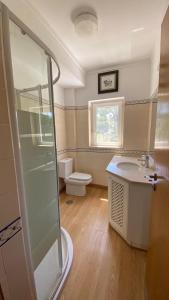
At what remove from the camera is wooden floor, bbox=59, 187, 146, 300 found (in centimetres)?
118

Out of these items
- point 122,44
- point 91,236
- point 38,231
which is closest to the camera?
point 38,231

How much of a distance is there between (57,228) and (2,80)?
3.88ft

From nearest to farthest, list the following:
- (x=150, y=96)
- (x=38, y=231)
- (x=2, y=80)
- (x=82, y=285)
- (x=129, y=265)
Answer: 1. (x=2, y=80)
2. (x=38, y=231)
3. (x=82, y=285)
4. (x=129, y=265)
5. (x=150, y=96)

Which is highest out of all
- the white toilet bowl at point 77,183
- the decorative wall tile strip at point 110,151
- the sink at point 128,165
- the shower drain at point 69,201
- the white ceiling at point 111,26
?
the white ceiling at point 111,26

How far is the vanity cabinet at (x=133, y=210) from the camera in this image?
148 centimetres

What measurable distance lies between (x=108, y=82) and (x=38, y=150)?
224 centimetres

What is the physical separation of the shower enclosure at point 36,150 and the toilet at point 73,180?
56.8 inches

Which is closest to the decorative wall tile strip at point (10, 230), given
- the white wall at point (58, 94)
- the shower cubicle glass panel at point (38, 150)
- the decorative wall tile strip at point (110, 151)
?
the shower cubicle glass panel at point (38, 150)

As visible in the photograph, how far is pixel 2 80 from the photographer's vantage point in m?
0.59

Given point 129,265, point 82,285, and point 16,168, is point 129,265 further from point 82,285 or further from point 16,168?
point 16,168

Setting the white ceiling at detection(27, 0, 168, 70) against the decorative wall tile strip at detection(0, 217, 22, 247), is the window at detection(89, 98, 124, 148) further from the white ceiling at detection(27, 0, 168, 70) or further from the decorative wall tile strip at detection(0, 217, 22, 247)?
the decorative wall tile strip at detection(0, 217, 22, 247)

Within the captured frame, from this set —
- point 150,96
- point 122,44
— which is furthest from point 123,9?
point 150,96

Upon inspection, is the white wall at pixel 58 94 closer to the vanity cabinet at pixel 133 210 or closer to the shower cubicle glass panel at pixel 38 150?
the shower cubicle glass panel at pixel 38 150

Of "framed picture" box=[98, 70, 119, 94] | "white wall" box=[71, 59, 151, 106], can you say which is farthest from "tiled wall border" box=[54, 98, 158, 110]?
"framed picture" box=[98, 70, 119, 94]
